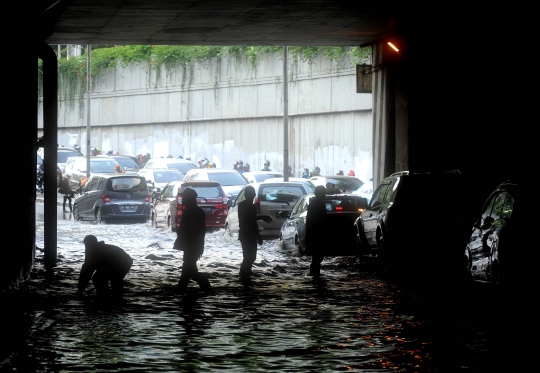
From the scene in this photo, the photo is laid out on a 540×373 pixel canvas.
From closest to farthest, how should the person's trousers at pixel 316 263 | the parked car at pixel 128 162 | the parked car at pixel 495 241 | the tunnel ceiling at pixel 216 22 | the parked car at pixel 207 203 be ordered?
the parked car at pixel 495 241 → the person's trousers at pixel 316 263 → the tunnel ceiling at pixel 216 22 → the parked car at pixel 207 203 → the parked car at pixel 128 162

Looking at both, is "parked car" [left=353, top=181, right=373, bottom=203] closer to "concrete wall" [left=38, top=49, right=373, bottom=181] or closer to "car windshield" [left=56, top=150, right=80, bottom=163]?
"concrete wall" [left=38, top=49, right=373, bottom=181]

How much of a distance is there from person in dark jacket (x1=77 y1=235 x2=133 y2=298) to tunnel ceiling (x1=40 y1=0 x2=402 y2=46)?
15.8 ft

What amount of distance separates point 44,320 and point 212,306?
2.48 meters

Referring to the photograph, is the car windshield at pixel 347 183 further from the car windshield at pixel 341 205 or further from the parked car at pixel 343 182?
the car windshield at pixel 341 205

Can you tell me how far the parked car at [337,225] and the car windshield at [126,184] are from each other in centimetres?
1329

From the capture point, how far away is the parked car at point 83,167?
175 ft

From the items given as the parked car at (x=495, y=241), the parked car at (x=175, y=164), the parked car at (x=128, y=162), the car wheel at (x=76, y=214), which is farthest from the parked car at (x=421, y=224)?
the parked car at (x=128, y=162)

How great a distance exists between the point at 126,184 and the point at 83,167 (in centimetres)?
1622

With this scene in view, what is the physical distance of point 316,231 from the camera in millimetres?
19688

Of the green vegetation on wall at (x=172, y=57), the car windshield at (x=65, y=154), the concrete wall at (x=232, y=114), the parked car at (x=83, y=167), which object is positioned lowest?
the parked car at (x=83, y=167)

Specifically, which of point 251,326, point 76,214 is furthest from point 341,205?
point 76,214

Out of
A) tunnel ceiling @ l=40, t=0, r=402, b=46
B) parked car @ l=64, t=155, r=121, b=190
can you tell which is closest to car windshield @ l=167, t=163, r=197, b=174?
parked car @ l=64, t=155, r=121, b=190

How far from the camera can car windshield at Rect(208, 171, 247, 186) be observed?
Answer: 1578 inches

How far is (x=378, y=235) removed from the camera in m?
21.9
